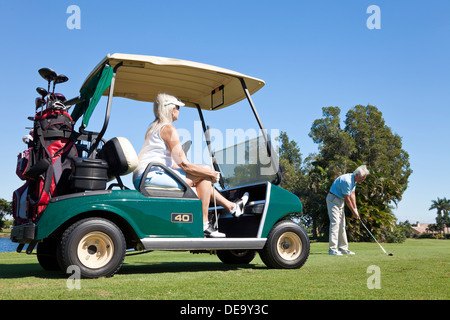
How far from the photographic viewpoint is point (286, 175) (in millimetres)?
55562

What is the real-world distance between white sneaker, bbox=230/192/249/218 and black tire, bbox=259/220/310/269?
493 millimetres

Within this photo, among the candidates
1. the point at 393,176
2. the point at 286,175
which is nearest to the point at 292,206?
the point at 393,176

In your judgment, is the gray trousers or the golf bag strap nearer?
the golf bag strap

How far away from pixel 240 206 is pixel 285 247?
815 mm

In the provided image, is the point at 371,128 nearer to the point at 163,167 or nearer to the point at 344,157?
the point at 344,157

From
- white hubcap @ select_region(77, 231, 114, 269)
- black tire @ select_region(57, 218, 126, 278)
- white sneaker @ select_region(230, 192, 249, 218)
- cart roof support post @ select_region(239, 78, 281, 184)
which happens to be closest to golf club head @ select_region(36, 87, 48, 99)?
black tire @ select_region(57, 218, 126, 278)

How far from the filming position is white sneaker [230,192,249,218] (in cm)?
594

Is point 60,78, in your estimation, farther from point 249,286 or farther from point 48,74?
point 249,286

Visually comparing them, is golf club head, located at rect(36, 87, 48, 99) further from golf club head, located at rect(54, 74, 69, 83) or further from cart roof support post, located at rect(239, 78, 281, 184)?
cart roof support post, located at rect(239, 78, 281, 184)

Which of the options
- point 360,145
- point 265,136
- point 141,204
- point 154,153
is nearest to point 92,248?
point 141,204

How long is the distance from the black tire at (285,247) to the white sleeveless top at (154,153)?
1665 millimetres

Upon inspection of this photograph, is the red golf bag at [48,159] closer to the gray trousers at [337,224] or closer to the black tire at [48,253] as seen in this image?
the black tire at [48,253]

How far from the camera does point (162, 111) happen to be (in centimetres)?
560

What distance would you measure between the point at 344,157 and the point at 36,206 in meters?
40.0
